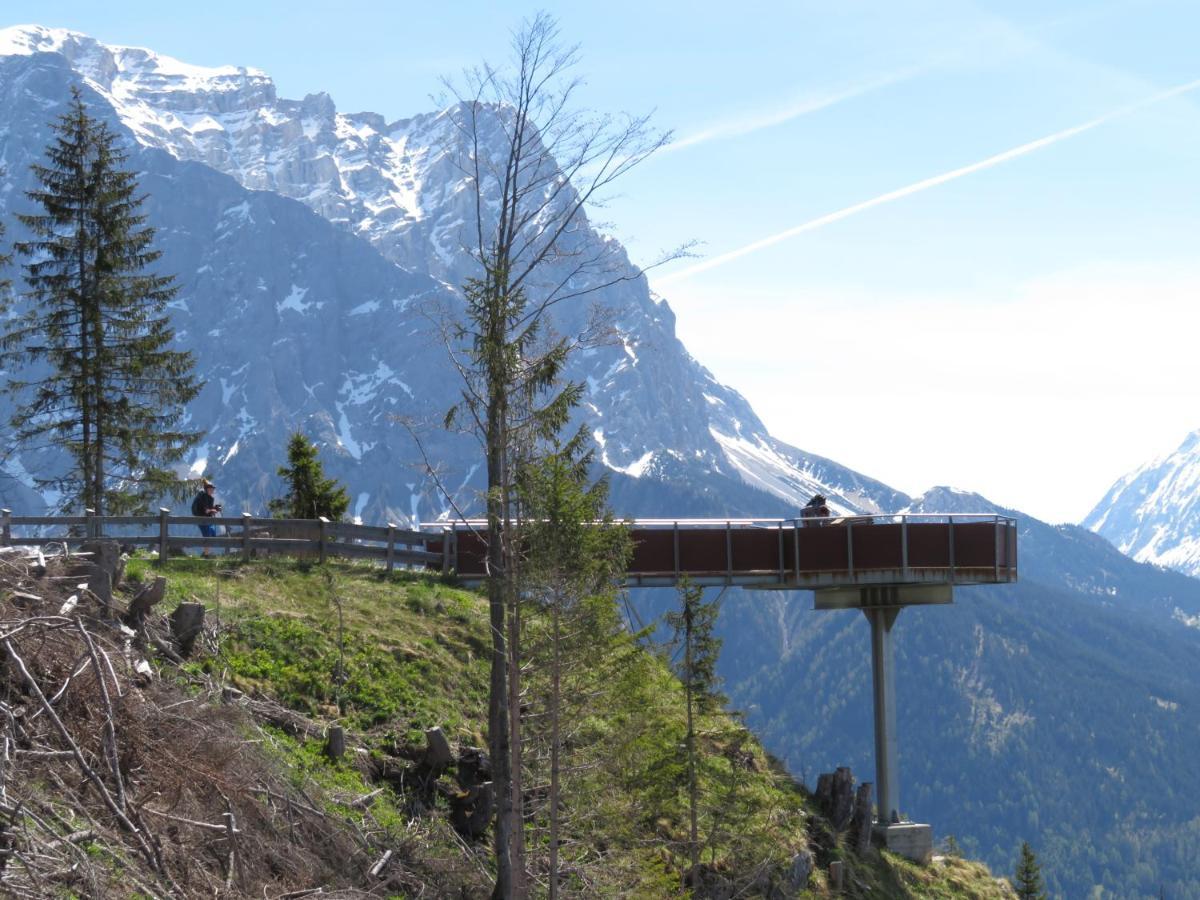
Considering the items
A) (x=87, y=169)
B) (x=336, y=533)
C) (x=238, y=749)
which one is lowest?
(x=238, y=749)

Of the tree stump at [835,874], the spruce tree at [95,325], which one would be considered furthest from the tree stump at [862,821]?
the spruce tree at [95,325]

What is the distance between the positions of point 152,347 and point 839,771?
843 inches

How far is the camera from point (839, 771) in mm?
31016

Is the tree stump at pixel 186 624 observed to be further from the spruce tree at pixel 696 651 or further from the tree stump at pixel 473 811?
the spruce tree at pixel 696 651

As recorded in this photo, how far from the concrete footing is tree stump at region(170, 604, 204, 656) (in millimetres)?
17692

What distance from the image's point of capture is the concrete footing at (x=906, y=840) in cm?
3247

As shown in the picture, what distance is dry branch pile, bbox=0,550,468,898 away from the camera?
13.5 meters

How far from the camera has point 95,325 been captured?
1451 inches

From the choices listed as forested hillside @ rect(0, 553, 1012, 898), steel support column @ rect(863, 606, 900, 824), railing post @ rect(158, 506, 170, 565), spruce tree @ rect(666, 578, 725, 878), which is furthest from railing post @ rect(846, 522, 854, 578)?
railing post @ rect(158, 506, 170, 565)

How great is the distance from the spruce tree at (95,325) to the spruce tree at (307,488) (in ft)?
16.7

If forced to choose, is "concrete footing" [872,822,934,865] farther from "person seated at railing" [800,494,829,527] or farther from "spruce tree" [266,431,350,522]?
"spruce tree" [266,431,350,522]

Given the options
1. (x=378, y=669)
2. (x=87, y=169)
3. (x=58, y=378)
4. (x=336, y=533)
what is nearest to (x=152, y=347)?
(x=58, y=378)

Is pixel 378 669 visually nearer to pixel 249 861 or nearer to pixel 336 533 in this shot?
pixel 336 533

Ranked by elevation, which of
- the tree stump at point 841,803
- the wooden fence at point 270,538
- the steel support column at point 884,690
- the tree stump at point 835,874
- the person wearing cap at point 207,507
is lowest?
the tree stump at point 835,874
